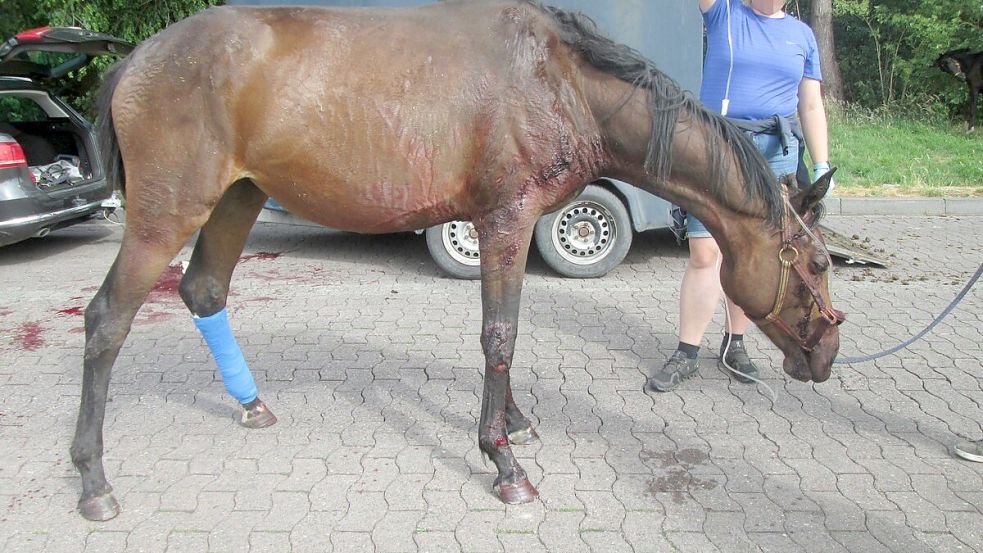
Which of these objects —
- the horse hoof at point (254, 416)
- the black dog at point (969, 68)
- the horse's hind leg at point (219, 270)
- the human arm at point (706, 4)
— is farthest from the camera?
the black dog at point (969, 68)

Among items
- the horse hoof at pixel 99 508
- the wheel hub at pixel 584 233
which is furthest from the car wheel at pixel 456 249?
the horse hoof at pixel 99 508

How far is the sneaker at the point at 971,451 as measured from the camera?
366 cm

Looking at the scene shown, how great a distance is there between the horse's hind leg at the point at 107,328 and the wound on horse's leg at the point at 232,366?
0.53 meters

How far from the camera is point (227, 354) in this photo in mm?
3928

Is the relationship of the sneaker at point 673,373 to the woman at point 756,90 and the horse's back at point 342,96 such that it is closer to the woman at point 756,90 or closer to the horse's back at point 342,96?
the woman at point 756,90

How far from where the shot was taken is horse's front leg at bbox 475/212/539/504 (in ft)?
10.8

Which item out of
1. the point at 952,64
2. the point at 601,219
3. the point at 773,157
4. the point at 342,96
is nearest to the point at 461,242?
the point at 601,219

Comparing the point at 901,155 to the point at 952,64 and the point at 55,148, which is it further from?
the point at 55,148

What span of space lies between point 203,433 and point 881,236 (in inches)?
280

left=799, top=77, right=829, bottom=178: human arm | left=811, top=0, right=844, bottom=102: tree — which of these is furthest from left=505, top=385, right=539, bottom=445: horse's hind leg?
left=811, top=0, right=844, bottom=102: tree

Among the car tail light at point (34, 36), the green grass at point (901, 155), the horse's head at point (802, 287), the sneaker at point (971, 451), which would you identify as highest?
the car tail light at point (34, 36)

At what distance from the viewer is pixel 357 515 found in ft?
10.7

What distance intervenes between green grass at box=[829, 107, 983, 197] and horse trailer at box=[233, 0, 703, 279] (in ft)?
13.9

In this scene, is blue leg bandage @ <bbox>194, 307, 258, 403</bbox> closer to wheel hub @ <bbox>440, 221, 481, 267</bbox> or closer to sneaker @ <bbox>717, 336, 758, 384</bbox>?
sneaker @ <bbox>717, 336, 758, 384</bbox>
